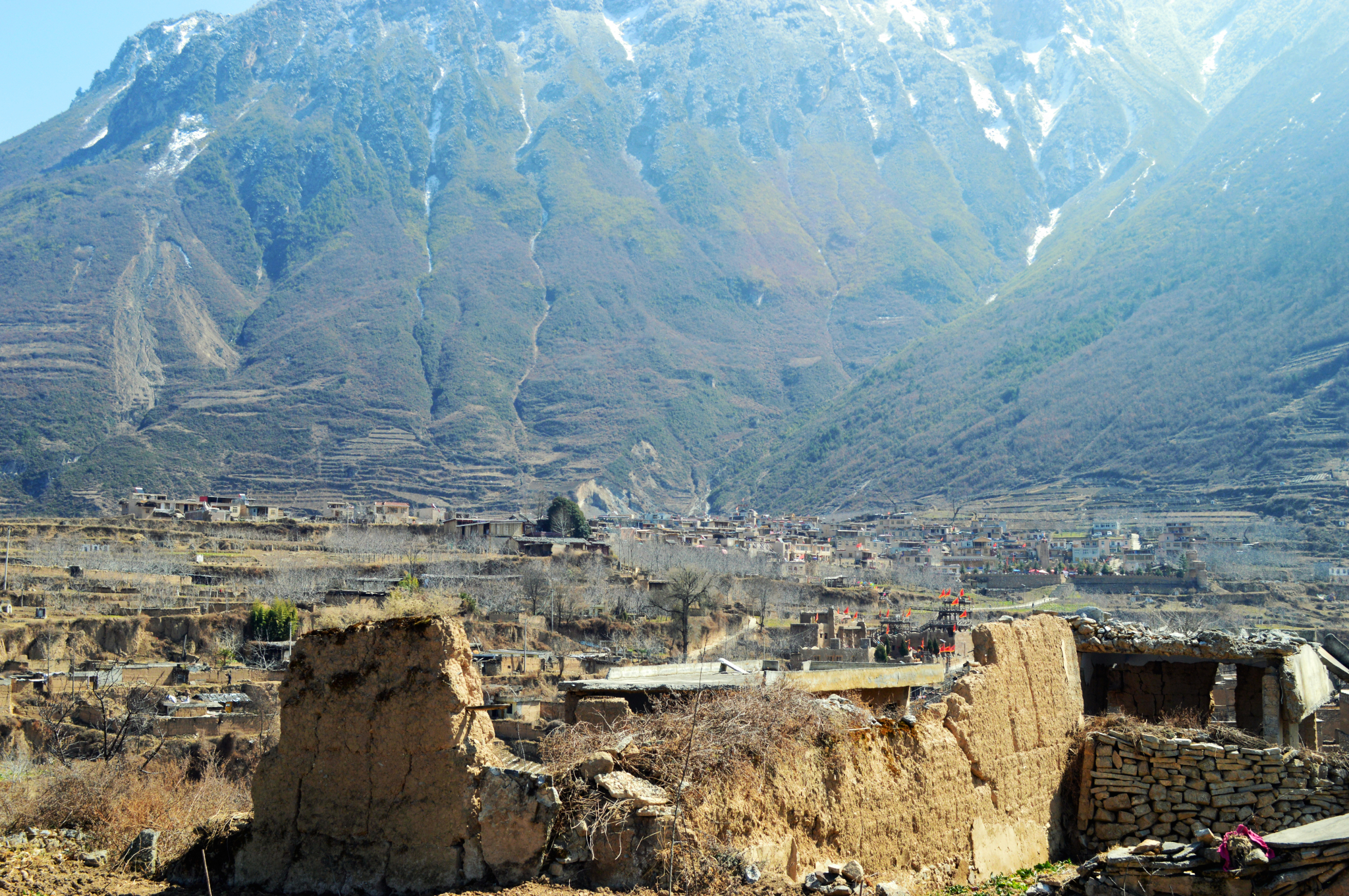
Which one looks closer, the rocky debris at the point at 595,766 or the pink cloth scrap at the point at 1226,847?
the rocky debris at the point at 595,766

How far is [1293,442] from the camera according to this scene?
362 feet

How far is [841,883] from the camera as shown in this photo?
827 centimetres

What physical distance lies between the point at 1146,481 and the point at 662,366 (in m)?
93.9

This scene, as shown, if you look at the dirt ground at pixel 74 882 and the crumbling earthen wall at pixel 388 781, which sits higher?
the crumbling earthen wall at pixel 388 781

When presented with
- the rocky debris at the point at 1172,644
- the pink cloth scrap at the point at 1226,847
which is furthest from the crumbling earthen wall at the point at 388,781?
the rocky debris at the point at 1172,644

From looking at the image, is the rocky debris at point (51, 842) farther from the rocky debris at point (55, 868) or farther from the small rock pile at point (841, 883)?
the small rock pile at point (841, 883)

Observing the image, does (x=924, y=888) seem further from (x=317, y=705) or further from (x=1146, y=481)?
(x=1146, y=481)

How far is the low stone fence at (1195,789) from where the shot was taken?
448 inches

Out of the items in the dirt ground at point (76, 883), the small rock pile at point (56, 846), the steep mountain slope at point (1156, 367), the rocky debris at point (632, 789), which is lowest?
the dirt ground at point (76, 883)

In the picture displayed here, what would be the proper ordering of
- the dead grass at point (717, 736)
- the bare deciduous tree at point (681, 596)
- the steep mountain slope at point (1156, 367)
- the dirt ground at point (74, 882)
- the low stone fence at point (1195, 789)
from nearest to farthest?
the dead grass at point (717, 736), the dirt ground at point (74, 882), the low stone fence at point (1195, 789), the bare deciduous tree at point (681, 596), the steep mountain slope at point (1156, 367)

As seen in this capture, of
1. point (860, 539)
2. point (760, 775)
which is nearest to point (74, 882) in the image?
point (760, 775)

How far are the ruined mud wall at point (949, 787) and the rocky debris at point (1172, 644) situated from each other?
847 mm

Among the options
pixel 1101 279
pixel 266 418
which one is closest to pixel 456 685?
pixel 266 418

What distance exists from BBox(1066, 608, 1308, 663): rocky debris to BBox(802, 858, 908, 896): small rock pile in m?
6.17
